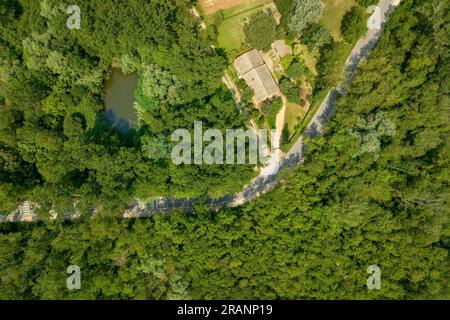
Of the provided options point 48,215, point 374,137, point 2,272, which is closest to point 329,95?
point 374,137

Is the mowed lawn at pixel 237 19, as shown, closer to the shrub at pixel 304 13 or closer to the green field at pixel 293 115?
the shrub at pixel 304 13

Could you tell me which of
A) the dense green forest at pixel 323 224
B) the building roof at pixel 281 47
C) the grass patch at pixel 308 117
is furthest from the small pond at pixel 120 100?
the grass patch at pixel 308 117

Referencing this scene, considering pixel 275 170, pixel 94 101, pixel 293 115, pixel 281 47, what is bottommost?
pixel 275 170

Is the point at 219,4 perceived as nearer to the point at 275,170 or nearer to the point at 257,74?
the point at 257,74

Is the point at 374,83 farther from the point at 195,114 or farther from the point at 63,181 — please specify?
the point at 63,181

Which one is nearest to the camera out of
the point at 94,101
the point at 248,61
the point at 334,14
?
the point at 248,61

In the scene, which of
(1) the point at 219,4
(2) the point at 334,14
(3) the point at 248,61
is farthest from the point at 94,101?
(2) the point at 334,14

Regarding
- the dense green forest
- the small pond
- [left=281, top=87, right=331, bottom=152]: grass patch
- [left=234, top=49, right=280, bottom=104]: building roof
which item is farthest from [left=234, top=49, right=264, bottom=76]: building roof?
the small pond
